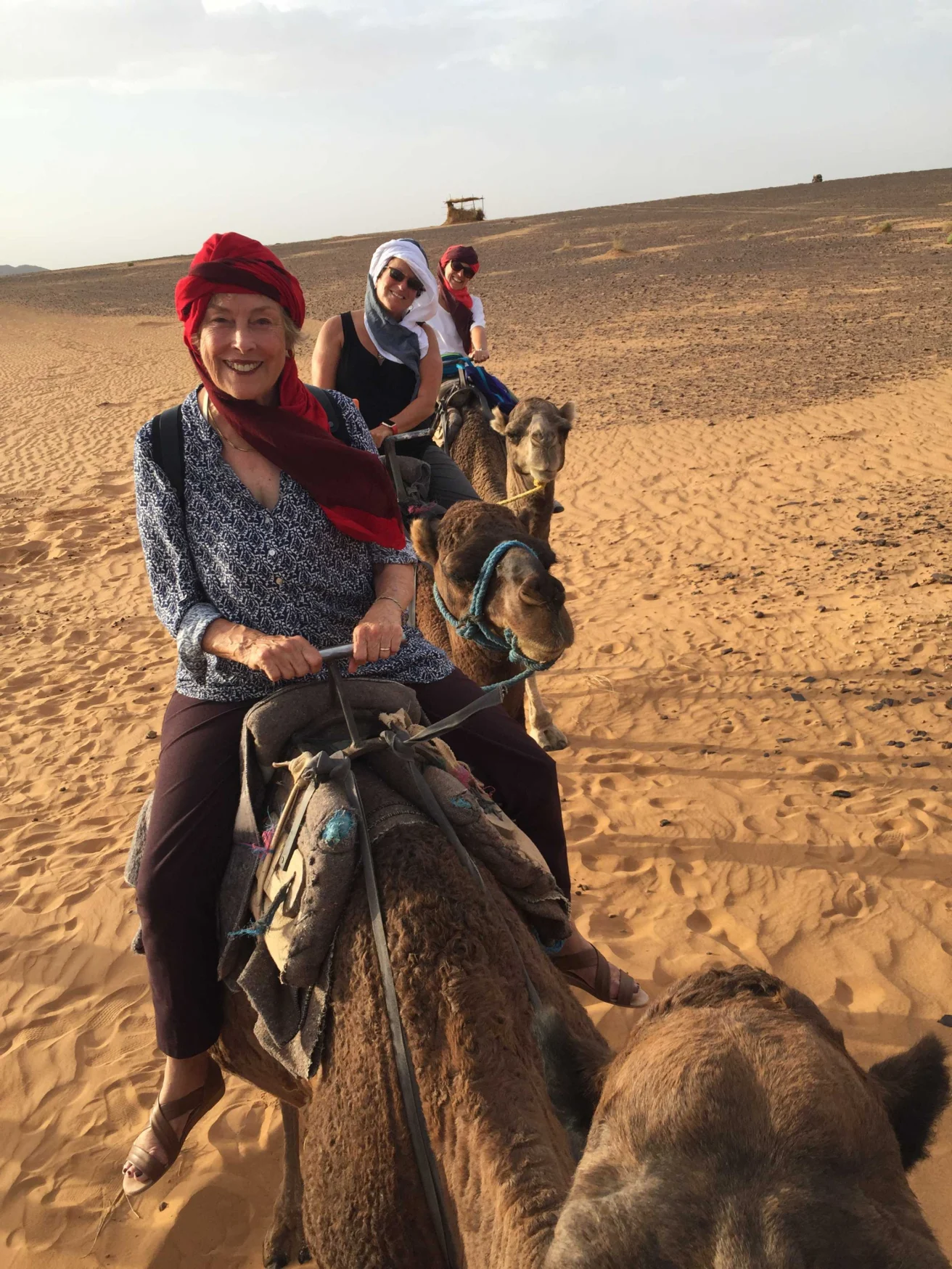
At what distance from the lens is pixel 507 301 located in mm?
33188

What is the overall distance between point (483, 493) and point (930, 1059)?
527 cm

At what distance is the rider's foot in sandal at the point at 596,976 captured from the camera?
2734 mm

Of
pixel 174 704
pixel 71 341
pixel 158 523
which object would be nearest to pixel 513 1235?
pixel 174 704

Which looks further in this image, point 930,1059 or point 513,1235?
point 513,1235

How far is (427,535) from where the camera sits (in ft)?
12.8

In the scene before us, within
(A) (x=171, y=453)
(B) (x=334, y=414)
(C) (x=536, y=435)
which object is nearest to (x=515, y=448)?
(C) (x=536, y=435)

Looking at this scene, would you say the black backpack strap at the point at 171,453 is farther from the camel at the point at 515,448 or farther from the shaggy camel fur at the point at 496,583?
the camel at the point at 515,448

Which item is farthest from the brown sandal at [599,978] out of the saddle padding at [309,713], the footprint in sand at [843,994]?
the footprint in sand at [843,994]

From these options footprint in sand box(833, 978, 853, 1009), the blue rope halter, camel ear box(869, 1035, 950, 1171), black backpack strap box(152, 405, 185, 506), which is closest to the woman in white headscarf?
the blue rope halter

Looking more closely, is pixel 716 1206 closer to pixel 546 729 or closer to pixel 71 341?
pixel 546 729

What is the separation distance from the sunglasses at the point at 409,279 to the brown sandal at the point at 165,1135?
3951 mm

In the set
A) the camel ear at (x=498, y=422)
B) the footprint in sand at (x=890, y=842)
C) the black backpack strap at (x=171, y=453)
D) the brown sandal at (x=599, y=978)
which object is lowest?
the footprint in sand at (x=890, y=842)

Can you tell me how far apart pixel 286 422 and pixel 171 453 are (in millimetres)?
356

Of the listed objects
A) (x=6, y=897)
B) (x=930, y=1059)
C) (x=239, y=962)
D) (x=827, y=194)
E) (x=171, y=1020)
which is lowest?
(x=6, y=897)
